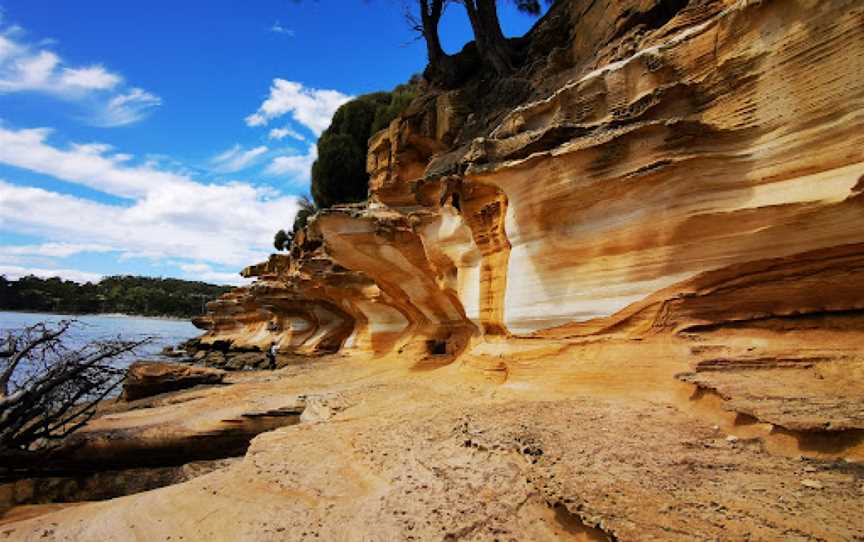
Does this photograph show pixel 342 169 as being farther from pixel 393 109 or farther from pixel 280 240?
pixel 280 240

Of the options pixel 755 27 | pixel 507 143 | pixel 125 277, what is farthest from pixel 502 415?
pixel 125 277

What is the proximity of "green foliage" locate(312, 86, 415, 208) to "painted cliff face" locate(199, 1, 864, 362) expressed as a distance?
14612 mm

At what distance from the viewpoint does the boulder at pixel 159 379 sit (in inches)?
363

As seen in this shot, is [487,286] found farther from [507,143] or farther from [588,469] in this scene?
[588,469]

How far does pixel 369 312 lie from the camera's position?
11.8m

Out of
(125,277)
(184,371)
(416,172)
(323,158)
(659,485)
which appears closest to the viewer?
(659,485)

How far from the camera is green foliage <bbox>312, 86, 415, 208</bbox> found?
67.7ft

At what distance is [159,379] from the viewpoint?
9328 millimetres

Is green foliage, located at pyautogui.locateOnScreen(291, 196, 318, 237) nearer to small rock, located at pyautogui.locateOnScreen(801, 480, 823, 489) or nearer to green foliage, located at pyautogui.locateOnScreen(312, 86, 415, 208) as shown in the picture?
green foliage, located at pyautogui.locateOnScreen(312, 86, 415, 208)

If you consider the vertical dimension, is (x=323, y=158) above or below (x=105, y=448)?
above

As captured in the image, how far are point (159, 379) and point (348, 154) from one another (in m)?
13.7

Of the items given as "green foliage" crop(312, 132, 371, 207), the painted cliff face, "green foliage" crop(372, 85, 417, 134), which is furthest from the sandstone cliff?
"green foliage" crop(312, 132, 371, 207)

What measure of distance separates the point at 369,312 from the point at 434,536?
9732mm

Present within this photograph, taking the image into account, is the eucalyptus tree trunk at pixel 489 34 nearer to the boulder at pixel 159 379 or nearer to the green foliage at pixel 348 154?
the boulder at pixel 159 379
